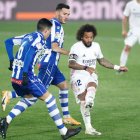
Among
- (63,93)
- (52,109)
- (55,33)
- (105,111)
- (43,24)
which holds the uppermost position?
(43,24)

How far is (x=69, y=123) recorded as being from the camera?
14562mm

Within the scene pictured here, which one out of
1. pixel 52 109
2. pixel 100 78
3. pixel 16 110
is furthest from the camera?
pixel 100 78

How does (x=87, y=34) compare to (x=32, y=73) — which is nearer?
(x=32, y=73)

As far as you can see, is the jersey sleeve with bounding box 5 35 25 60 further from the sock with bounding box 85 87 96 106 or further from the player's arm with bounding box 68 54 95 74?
the sock with bounding box 85 87 96 106

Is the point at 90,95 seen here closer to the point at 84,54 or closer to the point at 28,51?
the point at 84,54

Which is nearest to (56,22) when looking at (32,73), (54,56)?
(54,56)

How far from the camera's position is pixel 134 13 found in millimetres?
22234

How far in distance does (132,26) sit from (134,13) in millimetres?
384

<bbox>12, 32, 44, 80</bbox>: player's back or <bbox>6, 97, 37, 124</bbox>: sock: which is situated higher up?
<bbox>12, 32, 44, 80</bbox>: player's back

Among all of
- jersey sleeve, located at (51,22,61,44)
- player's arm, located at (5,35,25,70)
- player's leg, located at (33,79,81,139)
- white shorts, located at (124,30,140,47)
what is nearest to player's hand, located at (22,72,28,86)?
player's leg, located at (33,79,81,139)

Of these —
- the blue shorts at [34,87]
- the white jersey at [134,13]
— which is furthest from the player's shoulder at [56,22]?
the white jersey at [134,13]

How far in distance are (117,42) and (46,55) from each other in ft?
50.4

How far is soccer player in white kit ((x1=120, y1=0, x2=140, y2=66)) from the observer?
21828 mm

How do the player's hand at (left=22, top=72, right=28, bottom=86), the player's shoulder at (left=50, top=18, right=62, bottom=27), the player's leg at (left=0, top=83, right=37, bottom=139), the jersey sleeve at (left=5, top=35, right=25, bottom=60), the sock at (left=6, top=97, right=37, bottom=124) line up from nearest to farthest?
the player's hand at (left=22, top=72, right=28, bottom=86) → the player's leg at (left=0, top=83, right=37, bottom=139) → the sock at (left=6, top=97, right=37, bottom=124) → the jersey sleeve at (left=5, top=35, right=25, bottom=60) → the player's shoulder at (left=50, top=18, right=62, bottom=27)
